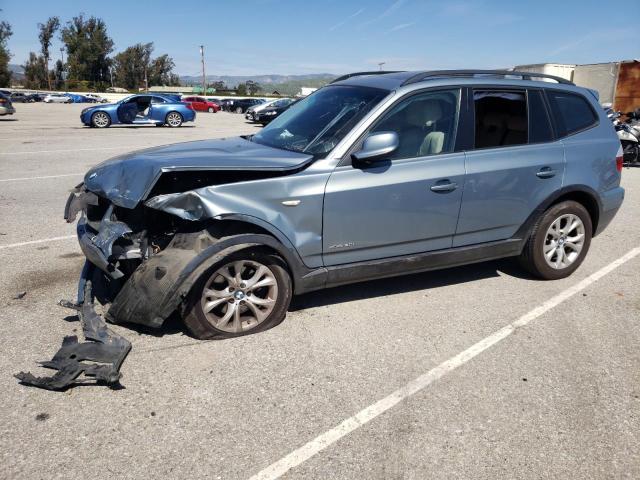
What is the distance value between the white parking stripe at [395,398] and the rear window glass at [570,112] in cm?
150

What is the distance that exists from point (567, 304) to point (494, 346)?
1.19 metres

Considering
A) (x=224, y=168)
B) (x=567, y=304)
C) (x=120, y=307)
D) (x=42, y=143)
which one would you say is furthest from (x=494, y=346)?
(x=42, y=143)

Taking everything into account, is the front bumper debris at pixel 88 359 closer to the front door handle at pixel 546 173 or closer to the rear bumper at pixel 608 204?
the front door handle at pixel 546 173

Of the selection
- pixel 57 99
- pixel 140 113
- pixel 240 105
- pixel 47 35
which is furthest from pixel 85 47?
pixel 140 113

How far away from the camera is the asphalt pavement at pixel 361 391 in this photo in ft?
8.32

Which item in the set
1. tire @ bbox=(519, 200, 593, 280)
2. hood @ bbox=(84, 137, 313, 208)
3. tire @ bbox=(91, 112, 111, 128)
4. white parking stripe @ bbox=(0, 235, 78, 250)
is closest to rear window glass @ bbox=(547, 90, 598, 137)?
tire @ bbox=(519, 200, 593, 280)

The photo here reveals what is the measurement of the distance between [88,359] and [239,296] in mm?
1014

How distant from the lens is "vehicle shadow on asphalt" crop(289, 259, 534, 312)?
14.6 ft

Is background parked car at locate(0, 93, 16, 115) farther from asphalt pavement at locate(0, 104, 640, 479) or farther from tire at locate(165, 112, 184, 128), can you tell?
asphalt pavement at locate(0, 104, 640, 479)

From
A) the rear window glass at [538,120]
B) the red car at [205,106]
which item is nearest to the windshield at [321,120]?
the rear window glass at [538,120]

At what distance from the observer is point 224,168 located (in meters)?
3.49

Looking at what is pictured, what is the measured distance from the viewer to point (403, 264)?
413cm

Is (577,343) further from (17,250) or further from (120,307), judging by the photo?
(17,250)

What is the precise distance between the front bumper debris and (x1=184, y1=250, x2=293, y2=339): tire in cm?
50
